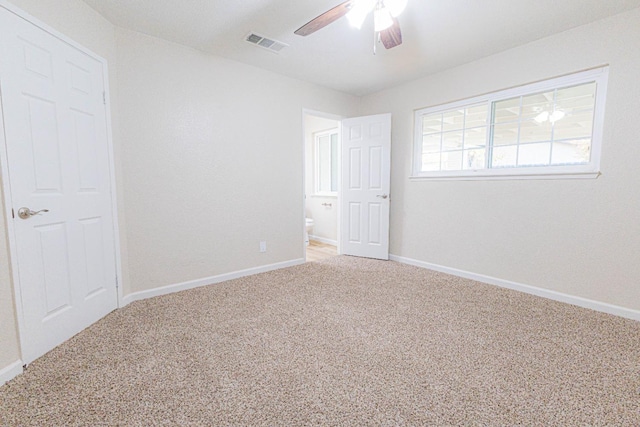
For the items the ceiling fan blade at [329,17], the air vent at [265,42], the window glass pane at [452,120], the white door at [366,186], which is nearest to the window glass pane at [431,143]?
the window glass pane at [452,120]

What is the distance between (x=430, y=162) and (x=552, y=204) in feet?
4.78

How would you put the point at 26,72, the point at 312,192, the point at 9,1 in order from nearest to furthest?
the point at 9,1 < the point at 26,72 < the point at 312,192

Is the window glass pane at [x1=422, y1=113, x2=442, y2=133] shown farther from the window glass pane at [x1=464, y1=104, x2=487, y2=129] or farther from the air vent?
the air vent

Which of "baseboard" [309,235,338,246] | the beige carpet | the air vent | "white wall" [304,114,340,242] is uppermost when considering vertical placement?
the air vent

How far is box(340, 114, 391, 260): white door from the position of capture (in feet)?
13.3

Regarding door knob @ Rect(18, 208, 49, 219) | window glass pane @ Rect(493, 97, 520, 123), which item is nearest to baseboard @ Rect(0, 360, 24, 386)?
door knob @ Rect(18, 208, 49, 219)

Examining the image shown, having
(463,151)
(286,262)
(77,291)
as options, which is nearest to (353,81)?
→ (463,151)

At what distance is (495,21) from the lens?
2359mm

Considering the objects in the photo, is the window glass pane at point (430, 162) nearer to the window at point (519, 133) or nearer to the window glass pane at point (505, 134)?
the window at point (519, 133)

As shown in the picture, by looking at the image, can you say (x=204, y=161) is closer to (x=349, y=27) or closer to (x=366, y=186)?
(x=349, y=27)

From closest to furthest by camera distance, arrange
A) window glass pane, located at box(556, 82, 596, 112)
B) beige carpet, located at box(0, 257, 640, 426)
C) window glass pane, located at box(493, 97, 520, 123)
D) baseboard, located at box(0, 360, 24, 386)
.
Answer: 1. beige carpet, located at box(0, 257, 640, 426)
2. baseboard, located at box(0, 360, 24, 386)
3. window glass pane, located at box(556, 82, 596, 112)
4. window glass pane, located at box(493, 97, 520, 123)

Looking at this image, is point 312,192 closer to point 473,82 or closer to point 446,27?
point 473,82

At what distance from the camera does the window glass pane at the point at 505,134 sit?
9.80 feet

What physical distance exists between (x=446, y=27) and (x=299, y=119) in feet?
6.45
